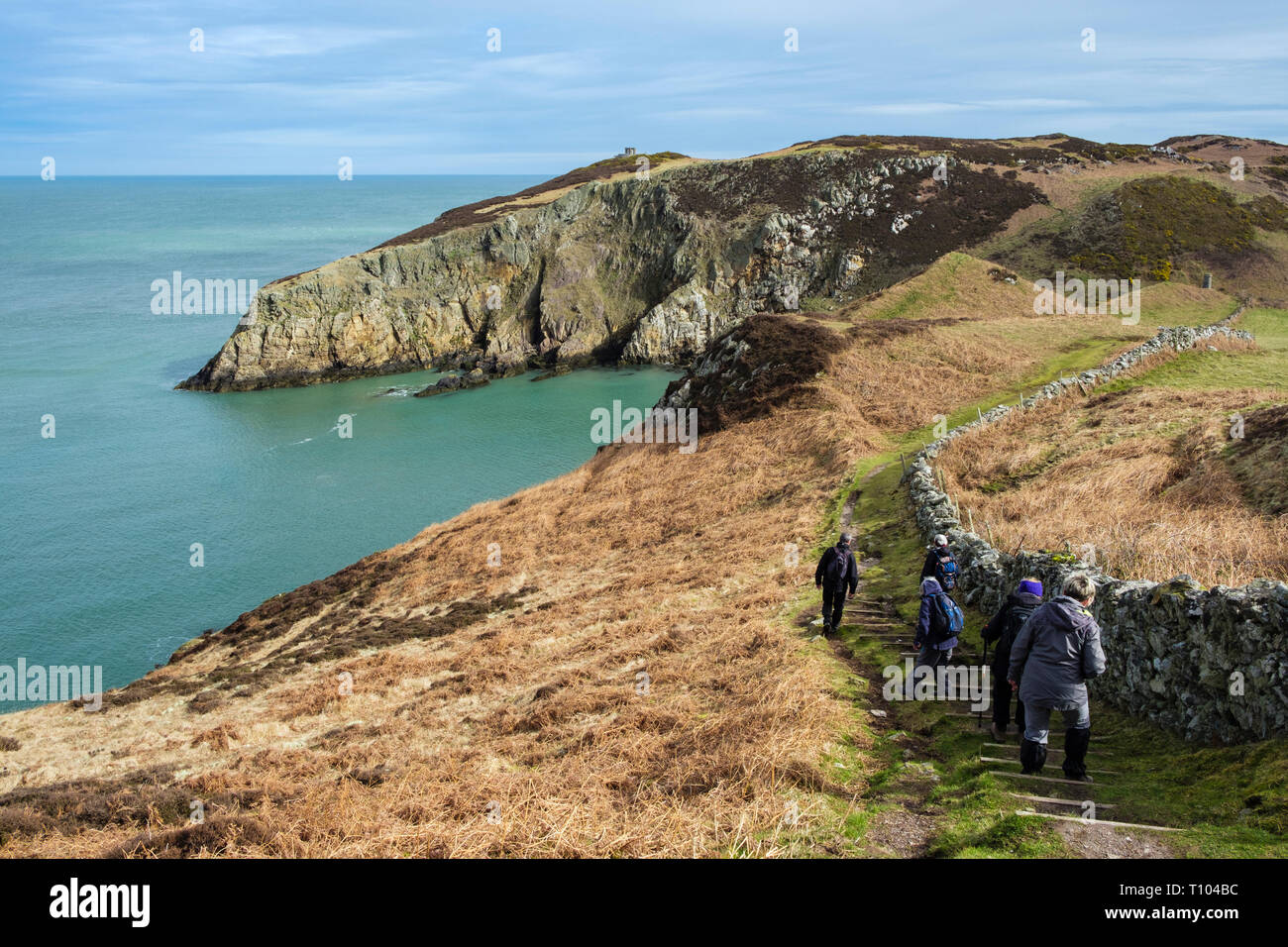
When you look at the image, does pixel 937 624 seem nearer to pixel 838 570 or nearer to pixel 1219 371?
pixel 838 570

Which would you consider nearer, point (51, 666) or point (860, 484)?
point (860, 484)

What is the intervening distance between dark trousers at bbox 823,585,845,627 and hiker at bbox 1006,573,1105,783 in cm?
582

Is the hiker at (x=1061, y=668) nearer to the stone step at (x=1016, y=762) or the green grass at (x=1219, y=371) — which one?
the stone step at (x=1016, y=762)

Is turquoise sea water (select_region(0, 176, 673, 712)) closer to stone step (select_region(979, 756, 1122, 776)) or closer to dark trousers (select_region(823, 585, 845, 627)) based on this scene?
dark trousers (select_region(823, 585, 845, 627))

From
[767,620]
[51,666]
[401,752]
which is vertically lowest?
[51,666]

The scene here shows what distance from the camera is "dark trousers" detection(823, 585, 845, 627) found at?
48.9ft

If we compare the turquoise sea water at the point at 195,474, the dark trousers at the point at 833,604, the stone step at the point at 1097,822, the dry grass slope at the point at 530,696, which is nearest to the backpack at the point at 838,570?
the dark trousers at the point at 833,604

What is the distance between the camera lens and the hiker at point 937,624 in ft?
38.6

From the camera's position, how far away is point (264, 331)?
8562cm

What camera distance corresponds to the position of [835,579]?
1480cm

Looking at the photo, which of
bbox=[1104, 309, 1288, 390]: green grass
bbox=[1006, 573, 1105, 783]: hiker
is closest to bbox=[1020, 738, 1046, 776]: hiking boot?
bbox=[1006, 573, 1105, 783]: hiker

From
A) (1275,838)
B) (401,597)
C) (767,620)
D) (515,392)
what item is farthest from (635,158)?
(1275,838)
